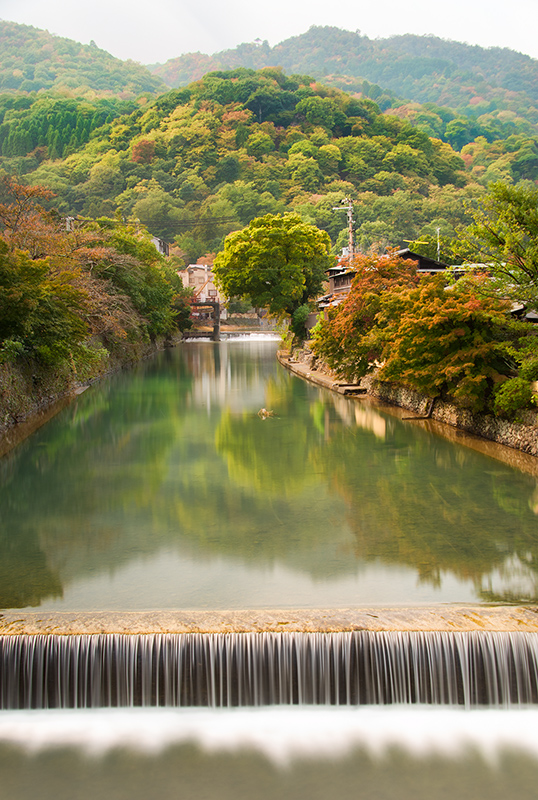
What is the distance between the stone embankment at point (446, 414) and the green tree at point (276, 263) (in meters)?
13.0

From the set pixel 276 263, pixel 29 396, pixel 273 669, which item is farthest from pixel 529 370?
pixel 276 263

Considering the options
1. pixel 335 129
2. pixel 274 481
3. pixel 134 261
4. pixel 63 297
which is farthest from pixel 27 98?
pixel 274 481

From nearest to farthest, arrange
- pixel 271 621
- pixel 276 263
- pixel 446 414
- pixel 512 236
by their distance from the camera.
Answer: pixel 271 621 → pixel 512 236 → pixel 446 414 → pixel 276 263

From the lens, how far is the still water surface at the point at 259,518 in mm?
8523

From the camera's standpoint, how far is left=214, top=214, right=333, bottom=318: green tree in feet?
146

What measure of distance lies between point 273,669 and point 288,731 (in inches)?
22.4

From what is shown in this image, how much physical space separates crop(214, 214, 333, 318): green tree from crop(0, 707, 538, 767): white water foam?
39.1 m

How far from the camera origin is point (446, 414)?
1961 cm

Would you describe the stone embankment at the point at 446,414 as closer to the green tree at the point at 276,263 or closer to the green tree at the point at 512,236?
the green tree at the point at 512,236

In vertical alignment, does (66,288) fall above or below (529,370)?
above

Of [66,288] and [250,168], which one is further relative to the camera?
[250,168]

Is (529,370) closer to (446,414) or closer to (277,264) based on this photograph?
(446,414)

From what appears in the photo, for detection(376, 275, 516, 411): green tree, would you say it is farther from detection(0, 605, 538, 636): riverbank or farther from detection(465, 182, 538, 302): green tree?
detection(0, 605, 538, 636): riverbank

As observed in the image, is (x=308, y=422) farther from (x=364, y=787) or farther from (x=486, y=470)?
(x=364, y=787)
